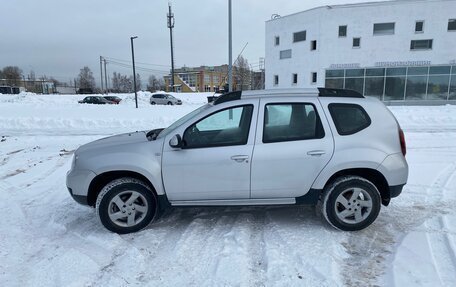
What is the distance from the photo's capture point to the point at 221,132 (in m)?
4.34

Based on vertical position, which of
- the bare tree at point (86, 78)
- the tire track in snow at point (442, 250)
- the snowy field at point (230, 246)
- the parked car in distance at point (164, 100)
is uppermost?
the bare tree at point (86, 78)

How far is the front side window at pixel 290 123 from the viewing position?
400cm

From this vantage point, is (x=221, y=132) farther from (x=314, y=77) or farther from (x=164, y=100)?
(x=164, y=100)

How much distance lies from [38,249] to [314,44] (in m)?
31.3

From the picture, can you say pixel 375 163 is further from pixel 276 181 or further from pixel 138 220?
pixel 138 220

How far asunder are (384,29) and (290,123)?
29612mm

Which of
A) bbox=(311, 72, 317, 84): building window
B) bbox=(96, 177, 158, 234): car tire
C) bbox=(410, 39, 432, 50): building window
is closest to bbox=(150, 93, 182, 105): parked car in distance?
bbox=(311, 72, 317, 84): building window

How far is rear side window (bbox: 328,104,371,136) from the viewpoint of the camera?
158 inches

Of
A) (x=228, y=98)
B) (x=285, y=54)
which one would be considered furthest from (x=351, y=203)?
(x=285, y=54)

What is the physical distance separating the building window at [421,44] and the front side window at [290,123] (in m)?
29.4

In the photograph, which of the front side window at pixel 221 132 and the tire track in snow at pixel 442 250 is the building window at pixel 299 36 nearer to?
the tire track in snow at pixel 442 250

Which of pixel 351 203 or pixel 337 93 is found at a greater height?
pixel 337 93

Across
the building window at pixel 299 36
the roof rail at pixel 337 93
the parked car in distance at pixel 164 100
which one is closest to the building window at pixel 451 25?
the building window at pixel 299 36

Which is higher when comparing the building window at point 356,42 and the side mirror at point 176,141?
the building window at point 356,42
